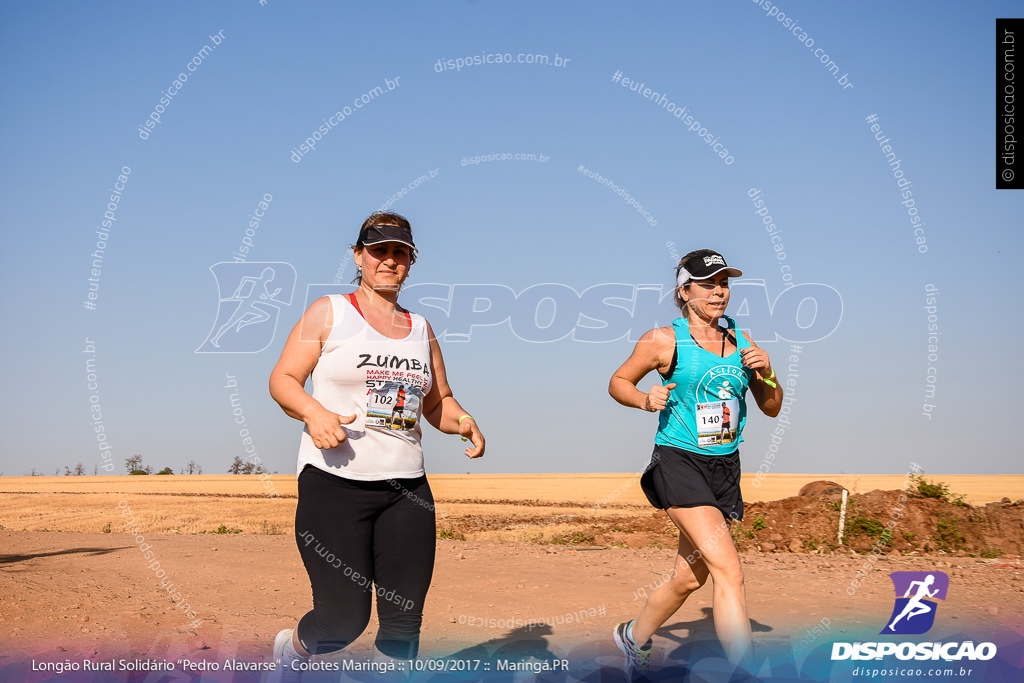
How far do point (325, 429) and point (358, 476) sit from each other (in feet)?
1.01

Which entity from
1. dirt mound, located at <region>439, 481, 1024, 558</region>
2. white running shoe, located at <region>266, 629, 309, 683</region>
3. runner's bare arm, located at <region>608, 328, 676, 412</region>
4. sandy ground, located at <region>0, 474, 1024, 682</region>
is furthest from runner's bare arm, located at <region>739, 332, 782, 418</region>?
dirt mound, located at <region>439, 481, 1024, 558</region>

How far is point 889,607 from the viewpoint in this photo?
695 cm

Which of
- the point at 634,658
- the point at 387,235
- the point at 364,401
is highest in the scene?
the point at 387,235

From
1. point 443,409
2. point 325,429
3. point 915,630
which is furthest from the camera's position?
point 915,630

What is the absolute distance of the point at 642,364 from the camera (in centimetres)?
475

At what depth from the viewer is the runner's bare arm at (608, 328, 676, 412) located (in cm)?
466

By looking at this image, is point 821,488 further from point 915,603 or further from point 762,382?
point 762,382

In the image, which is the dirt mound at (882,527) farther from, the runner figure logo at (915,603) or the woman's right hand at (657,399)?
the woman's right hand at (657,399)

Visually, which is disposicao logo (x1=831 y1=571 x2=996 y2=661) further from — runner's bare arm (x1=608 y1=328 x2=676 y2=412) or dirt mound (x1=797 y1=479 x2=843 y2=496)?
dirt mound (x1=797 y1=479 x2=843 y2=496)

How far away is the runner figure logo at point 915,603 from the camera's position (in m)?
5.87

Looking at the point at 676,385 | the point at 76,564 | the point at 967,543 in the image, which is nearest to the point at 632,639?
the point at 676,385

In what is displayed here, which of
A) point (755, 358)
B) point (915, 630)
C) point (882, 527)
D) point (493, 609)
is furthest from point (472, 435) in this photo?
point (882, 527)

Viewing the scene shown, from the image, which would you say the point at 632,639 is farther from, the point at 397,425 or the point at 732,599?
the point at 397,425

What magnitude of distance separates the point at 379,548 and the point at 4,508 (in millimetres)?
30738
